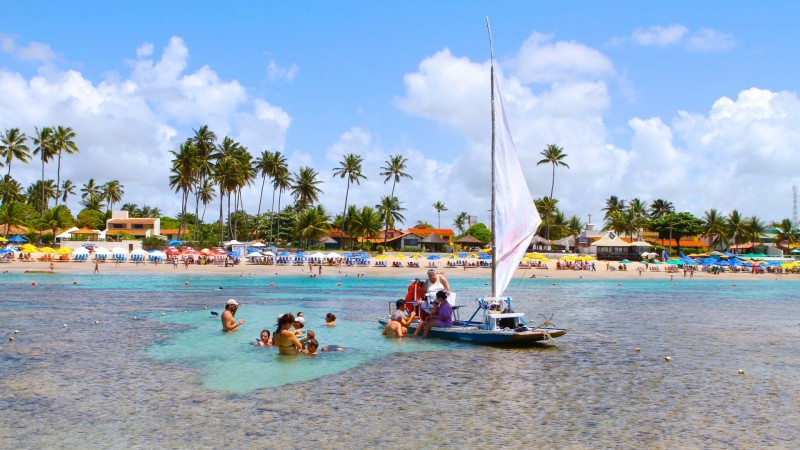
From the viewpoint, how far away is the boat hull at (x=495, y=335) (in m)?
18.9

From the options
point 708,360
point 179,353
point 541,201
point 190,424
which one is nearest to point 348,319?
point 179,353

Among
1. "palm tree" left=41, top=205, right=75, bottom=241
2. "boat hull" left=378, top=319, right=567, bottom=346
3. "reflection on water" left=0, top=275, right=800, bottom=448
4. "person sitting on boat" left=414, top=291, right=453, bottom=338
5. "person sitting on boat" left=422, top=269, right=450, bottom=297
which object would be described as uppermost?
"palm tree" left=41, top=205, right=75, bottom=241

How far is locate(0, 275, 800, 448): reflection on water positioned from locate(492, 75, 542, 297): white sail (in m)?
2.76

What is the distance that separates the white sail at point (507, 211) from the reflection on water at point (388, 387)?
276 cm

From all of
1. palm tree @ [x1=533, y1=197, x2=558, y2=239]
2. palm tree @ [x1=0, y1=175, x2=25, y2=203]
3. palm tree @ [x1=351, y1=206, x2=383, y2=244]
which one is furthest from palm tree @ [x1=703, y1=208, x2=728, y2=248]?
palm tree @ [x1=0, y1=175, x2=25, y2=203]

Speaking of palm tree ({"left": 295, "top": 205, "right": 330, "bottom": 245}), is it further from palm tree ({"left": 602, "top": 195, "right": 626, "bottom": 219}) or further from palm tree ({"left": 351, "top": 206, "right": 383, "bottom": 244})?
palm tree ({"left": 602, "top": 195, "right": 626, "bottom": 219})

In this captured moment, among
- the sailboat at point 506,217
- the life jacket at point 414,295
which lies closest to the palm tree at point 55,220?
the life jacket at point 414,295

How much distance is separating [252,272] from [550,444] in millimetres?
54531

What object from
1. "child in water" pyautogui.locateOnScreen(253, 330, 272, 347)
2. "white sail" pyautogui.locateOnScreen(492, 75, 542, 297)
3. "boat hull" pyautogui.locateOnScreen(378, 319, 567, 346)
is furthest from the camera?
"child in water" pyautogui.locateOnScreen(253, 330, 272, 347)

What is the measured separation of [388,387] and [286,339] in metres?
4.50

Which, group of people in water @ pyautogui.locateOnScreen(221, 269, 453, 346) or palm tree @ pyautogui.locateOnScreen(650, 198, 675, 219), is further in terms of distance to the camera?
palm tree @ pyautogui.locateOnScreen(650, 198, 675, 219)

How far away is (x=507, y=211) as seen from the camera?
1853cm

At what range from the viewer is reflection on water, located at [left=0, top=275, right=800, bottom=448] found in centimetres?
A: 1115

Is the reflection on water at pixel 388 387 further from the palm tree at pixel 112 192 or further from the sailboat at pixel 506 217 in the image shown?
the palm tree at pixel 112 192
